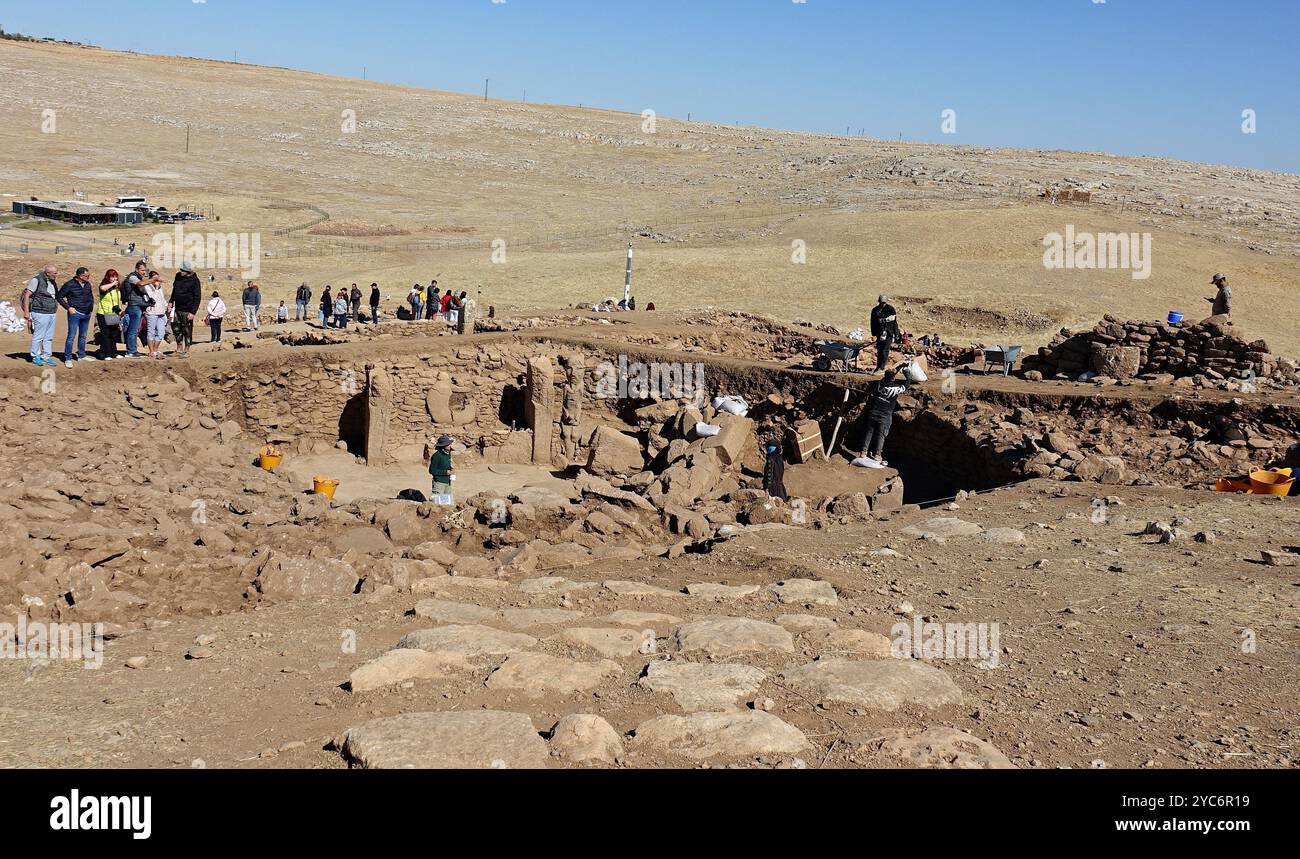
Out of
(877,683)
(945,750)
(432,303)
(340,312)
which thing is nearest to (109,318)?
(340,312)

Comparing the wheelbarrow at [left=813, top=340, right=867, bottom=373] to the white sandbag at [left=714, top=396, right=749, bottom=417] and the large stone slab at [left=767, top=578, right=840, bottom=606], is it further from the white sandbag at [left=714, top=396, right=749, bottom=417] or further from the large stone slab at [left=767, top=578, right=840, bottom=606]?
the large stone slab at [left=767, top=578, right=840, bottom=606]

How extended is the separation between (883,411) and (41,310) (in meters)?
12.1

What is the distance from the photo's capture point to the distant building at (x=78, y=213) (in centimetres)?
3878

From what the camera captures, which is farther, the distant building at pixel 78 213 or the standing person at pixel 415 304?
the distant building at pixel 78 213

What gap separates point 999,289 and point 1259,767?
27986 millimetres

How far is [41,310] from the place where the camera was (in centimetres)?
1401

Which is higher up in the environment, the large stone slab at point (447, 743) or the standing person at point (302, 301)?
the standing person at point (302, 301)

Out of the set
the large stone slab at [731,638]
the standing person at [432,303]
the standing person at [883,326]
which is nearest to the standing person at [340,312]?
the standing person at [432,303]

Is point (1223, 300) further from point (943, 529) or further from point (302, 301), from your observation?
point (302, 301)

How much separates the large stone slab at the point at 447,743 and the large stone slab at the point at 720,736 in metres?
0.66

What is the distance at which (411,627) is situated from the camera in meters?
7.80

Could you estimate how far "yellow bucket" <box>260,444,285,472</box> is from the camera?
51.1 feet

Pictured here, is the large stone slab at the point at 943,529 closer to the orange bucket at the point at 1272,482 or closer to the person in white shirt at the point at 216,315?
the orange bucket at the point at 1272,482

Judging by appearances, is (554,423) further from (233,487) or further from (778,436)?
(233,487)
